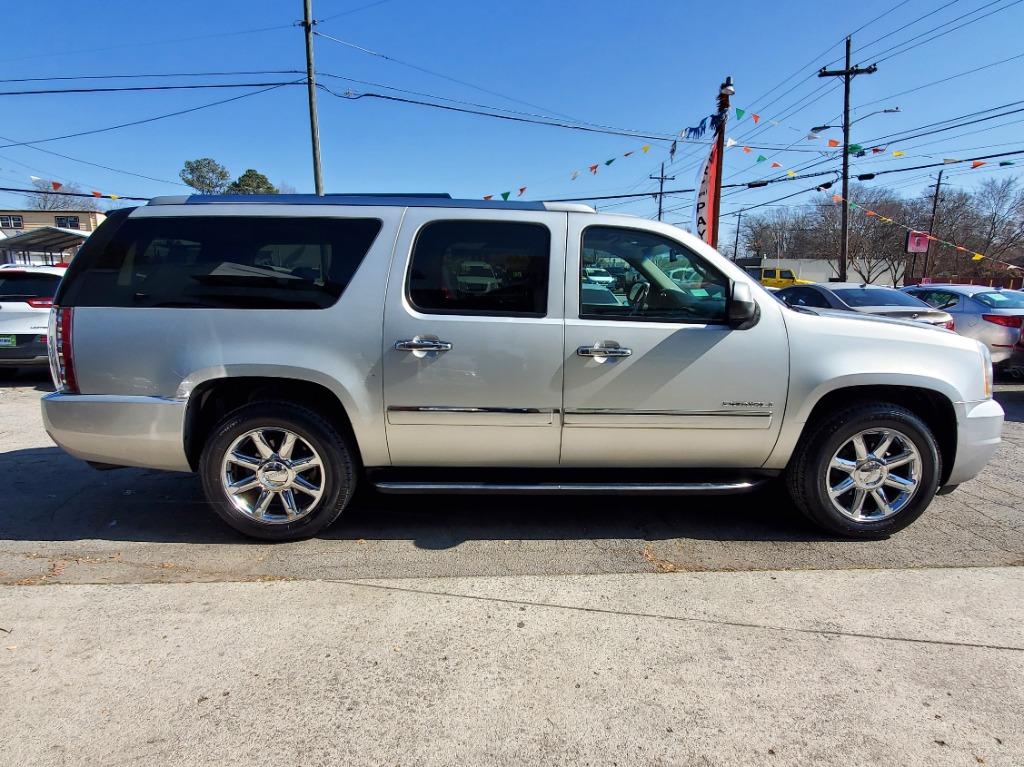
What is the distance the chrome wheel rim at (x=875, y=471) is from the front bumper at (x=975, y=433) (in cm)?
28

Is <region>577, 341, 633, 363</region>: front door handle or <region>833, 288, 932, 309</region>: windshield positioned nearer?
<region>577, 341, 633, 363</region>: front door handle

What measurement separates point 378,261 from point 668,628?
7.77 feet

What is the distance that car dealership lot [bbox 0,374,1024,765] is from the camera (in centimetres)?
198

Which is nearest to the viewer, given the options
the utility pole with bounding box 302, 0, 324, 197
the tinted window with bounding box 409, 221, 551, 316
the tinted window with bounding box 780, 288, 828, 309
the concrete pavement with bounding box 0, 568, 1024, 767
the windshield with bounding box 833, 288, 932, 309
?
the concrete pavement with bounding box 0, 568, 1024, 767

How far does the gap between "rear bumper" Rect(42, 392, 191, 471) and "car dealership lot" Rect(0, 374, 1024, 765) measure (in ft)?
1.88

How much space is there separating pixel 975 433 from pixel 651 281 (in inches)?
82.7

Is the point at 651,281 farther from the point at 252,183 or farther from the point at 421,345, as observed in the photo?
the point at 252,183

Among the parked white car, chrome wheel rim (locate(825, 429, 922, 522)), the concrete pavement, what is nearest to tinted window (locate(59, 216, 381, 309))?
the concrete pavement

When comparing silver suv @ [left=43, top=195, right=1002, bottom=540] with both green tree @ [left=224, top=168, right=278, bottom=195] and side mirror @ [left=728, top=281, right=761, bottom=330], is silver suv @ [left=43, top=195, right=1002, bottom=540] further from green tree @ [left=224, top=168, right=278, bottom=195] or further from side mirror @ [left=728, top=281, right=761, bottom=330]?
green tree @ [left=224, top=168, right=278, bottom=195]

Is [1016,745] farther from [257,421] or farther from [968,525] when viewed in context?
[257,421]

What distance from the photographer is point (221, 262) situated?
322 cm

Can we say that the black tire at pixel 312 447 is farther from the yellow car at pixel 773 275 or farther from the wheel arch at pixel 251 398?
the yellow car at pixel 773 275

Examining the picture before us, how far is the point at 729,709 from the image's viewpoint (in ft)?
6.96

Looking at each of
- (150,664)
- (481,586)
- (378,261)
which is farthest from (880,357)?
(150,664)
